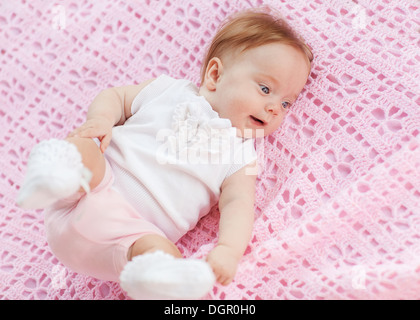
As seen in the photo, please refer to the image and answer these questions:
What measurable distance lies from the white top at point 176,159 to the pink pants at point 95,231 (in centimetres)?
7

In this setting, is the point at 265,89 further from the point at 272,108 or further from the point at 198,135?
the point at 198,135

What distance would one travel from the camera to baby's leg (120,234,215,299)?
2.72ft

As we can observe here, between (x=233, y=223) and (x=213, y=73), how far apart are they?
0.40m

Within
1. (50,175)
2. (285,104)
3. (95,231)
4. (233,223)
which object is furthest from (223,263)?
(285,104)

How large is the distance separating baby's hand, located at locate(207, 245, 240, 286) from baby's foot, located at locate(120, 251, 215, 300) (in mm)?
100

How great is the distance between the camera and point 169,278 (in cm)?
83

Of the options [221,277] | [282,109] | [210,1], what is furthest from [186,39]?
[221,277]

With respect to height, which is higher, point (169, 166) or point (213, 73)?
point (213, 73)

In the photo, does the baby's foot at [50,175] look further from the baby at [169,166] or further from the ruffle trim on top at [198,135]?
the ruffle trim on top at [198,135]

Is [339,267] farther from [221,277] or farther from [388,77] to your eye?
[388,77]

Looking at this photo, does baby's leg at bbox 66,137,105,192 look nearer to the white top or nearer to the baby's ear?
the white top

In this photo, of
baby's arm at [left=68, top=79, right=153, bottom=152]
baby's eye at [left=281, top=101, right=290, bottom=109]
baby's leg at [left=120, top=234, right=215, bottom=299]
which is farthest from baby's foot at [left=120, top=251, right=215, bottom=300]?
baby's eye at [left=281, top=101, right=290, bottom=109]

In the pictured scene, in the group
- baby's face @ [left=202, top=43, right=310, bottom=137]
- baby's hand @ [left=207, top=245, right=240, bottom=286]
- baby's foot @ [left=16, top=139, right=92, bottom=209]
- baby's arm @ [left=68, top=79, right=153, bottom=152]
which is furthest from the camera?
baby's face @ [left=202, top=43, right=310, bottom=137]
